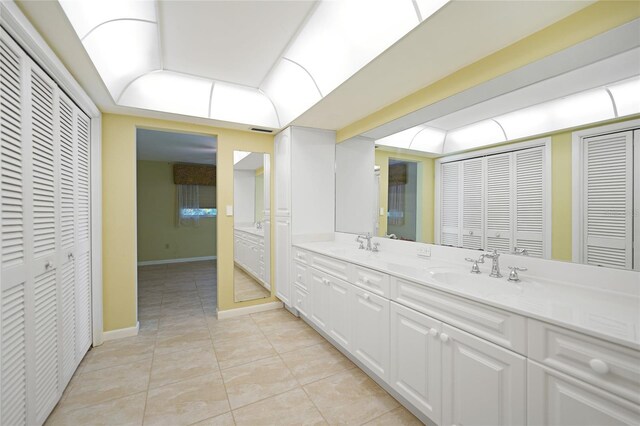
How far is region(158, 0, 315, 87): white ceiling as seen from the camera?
1804 millimetres

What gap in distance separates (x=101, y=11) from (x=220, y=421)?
257 cm

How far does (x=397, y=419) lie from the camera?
170 centimetres

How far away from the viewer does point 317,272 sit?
2.71 m

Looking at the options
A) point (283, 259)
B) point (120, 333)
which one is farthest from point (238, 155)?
point (120, 333)

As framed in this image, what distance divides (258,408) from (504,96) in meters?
2.56

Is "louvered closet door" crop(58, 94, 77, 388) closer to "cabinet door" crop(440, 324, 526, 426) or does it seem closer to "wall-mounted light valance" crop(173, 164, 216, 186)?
"cabinet door" crop(440, 324, 526, 426)

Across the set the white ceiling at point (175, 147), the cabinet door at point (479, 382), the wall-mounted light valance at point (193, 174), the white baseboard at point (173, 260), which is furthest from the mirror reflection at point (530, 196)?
the white baseboard at point (173, 260)

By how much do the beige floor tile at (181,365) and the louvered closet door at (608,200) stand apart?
264cm

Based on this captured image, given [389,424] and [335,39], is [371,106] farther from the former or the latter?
[389,424]

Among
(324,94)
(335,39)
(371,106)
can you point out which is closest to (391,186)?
(371,106)

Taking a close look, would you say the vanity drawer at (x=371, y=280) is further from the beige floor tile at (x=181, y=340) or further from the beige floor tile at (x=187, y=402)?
the beige floor tile at (x=181, y=340)

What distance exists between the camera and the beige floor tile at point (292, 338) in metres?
2.60

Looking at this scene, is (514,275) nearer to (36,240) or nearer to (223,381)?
(223,381)

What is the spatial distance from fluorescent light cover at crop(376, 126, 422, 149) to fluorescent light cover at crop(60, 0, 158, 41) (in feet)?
6.67
